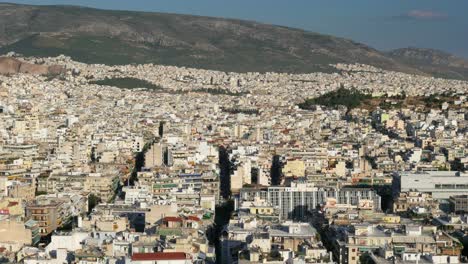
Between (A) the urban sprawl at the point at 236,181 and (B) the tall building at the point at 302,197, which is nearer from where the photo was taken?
(A) the urban sprawl at the point at 236,181

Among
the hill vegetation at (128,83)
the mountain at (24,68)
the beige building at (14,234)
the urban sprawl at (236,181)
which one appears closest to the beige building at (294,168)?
the urban sprawl at (236,181)

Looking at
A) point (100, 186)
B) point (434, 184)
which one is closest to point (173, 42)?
point (100, 186)

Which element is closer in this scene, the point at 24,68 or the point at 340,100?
the point at 340,100

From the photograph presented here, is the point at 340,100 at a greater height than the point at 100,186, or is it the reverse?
the point at 340,100

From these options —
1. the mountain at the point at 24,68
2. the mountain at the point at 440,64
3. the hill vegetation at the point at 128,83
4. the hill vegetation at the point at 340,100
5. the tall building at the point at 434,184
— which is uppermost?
the mountain at the point at 440,64

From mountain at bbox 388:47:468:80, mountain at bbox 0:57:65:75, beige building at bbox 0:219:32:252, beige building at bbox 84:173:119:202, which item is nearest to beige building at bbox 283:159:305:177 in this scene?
beige building at bbox 84:173:119:202

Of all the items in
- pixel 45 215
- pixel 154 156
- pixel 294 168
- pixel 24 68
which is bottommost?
pixel 45 215

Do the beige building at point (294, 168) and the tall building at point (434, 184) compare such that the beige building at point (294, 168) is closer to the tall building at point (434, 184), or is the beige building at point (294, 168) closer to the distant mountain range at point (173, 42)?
the tall building at point (434, 184)

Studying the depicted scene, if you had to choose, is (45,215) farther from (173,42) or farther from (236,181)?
(173,42)

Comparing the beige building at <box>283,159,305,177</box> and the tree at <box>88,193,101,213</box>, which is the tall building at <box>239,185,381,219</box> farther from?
the beige building at <box>283,159,305,177</box>

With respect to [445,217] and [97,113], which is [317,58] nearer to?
[97,113]
